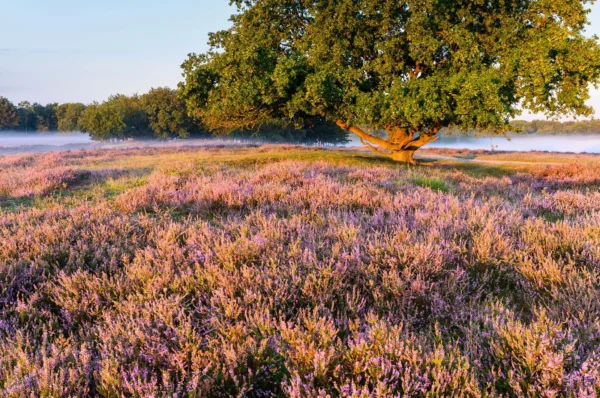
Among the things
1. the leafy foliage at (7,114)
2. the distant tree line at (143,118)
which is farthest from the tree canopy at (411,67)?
the leafy foliage at (7,114)

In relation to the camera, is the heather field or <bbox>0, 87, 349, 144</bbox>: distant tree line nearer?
the heather field

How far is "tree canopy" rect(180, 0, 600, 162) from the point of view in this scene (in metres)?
14.8

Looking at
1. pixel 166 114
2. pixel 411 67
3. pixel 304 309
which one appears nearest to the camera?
pixel 304 309

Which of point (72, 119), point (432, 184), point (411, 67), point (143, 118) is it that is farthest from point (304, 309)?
point (72, 119)

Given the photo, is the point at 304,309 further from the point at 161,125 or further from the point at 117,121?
the point at 117,121

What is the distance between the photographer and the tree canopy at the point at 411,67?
14.8 meters

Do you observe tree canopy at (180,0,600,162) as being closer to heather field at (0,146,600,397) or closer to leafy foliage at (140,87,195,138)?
heather field at (0,146,600,397)

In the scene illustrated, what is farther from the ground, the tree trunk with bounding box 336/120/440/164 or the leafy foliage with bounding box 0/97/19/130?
the leafy foliage with bounding box 0/97/19/130

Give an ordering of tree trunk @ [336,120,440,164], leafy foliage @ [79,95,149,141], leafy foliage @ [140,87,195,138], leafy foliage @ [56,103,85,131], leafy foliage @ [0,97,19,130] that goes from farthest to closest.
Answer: leafy foliage @ [0,97,19,130], leafy foliage @ [56,103,85,131], leafy foliage @ [79,95,149,141], leafy foliage @ [140,87,195,138], tree trunk @ [336,120,440,164]

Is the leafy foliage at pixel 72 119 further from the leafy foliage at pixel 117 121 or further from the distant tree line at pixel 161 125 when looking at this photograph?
the distant tree line at pixel 161 125

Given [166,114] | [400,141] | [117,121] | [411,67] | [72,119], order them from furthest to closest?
1. [72,119]
2. [117,121]
3. [166,114]
4. [400,141]
5. [411,67]

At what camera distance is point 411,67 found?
61.7 feet

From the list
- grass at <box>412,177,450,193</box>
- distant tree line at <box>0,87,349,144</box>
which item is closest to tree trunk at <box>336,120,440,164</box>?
grass at <box>412,177,450,193</box>

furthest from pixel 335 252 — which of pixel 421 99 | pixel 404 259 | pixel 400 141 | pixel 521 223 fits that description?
pixel 400 141
